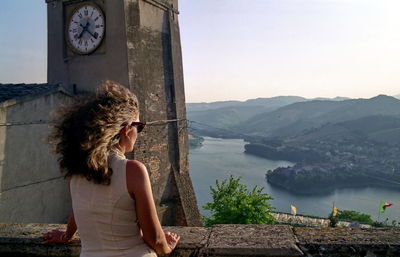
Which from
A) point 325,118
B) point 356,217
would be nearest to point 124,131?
point 356,217

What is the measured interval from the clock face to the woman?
7492mm

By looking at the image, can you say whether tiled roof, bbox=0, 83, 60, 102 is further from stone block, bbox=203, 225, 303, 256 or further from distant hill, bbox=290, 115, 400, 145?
distant hill, bbox=290, 115, 400, 145

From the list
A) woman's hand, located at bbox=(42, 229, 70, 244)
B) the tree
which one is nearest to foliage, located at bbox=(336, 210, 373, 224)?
the tree

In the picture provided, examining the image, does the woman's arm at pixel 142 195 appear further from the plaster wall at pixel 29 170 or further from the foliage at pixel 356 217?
the foliage at pixel 356 217

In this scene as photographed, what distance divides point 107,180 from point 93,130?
273mm

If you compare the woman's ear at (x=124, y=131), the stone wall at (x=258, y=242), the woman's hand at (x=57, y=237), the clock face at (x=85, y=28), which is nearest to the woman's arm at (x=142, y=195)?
the woman's ear at (x=124, y=131)

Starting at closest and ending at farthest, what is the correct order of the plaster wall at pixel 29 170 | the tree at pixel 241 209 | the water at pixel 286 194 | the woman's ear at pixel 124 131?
1. the woman's ear at pixel 124 131
2. the plaster wall at pixel 29 170
3. the tree at pixel 241 209
4. the water at pixel 286 194

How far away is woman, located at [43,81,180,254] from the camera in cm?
169

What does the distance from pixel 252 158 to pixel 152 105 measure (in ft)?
270

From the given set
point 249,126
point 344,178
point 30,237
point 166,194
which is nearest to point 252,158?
point 344,178

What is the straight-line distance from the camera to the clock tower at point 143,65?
8562 millimetres

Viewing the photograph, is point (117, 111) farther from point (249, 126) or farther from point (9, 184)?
point (249, 126)

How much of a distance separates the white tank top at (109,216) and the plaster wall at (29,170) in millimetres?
5674

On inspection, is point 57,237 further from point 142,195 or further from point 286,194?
point 286,194
